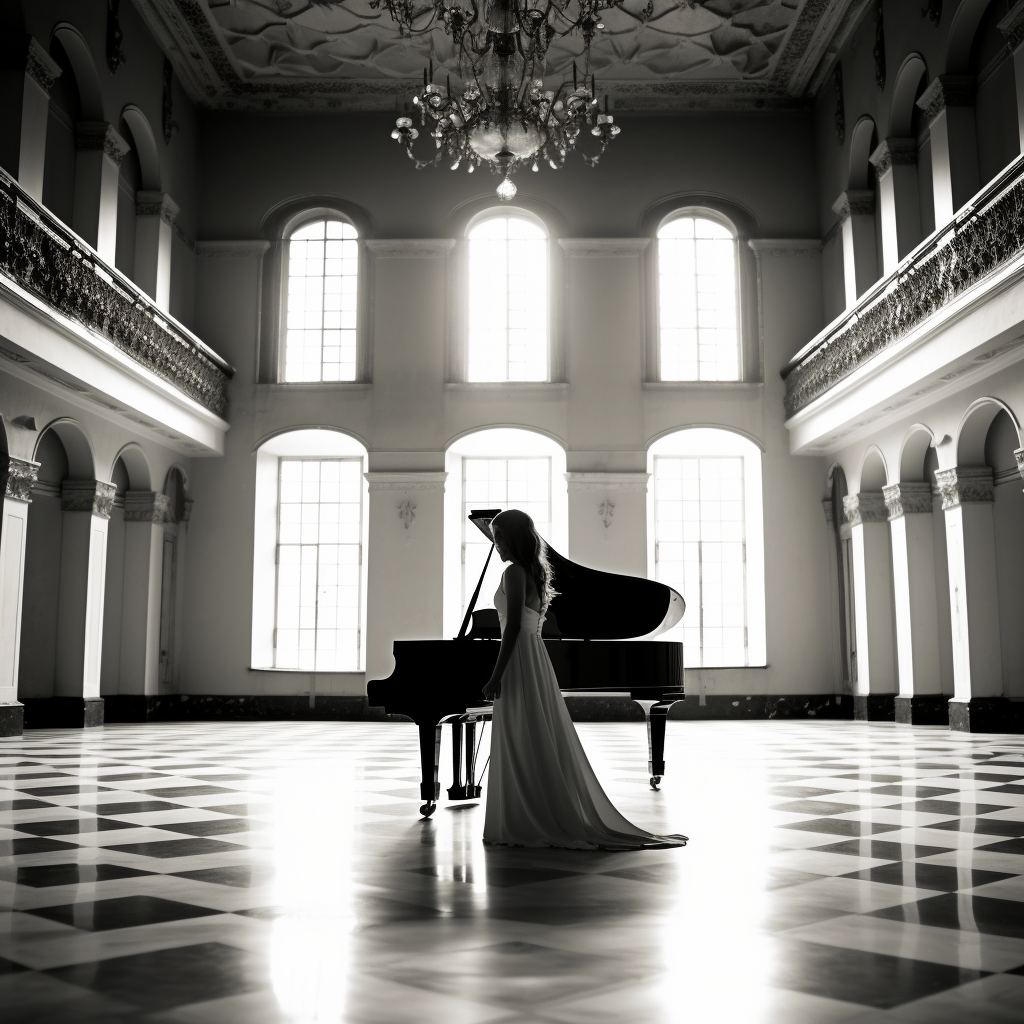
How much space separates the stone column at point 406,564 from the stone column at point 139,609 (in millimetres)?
3241

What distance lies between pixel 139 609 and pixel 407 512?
4.29 metres

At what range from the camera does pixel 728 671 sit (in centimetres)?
1795

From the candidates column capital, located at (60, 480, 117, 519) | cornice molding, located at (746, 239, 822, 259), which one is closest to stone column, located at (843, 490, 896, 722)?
cornice molding, located at (746, 239, 822, 259)

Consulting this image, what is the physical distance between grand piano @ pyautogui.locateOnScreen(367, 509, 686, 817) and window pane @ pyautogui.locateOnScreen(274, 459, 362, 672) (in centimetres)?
1141

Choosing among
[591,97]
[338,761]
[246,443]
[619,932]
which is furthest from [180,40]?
[619,932]

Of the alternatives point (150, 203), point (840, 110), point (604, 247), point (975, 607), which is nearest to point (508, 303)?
point (604, 247)

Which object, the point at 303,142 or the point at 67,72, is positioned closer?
the point at 67,72

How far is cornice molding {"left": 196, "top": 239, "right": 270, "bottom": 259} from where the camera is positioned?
18.9m

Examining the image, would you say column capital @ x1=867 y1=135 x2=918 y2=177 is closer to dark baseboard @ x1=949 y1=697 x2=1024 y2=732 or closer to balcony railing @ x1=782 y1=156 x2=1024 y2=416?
balcony railing @ x1=782 y1=156 x2=1024 y2=416

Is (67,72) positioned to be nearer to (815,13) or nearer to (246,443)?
(246,443)

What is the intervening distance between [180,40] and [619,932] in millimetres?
17407

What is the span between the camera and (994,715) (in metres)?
13.3

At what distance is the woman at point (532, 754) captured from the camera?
520 centimetres

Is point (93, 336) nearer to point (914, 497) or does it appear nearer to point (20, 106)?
point (20, 106)
